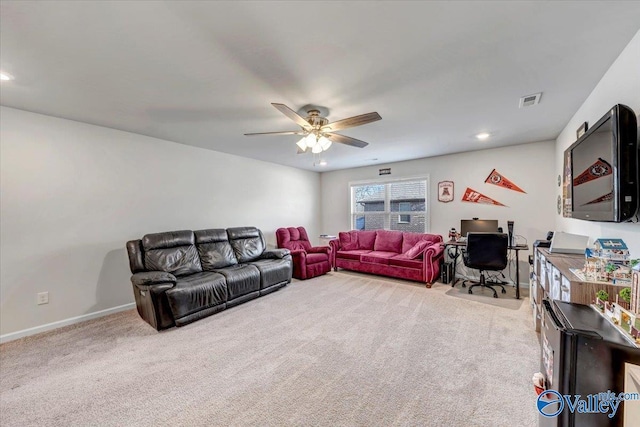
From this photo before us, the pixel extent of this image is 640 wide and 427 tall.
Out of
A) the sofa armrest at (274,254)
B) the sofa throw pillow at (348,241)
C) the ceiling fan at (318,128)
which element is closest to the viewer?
the ceiling fan at (318,128)

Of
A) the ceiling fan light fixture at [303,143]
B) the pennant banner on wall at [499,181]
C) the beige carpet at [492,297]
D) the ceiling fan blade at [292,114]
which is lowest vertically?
the beige carpet at [492,297]

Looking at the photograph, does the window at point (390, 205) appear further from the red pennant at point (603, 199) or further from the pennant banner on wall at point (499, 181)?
the red pennant at point (603, 199)

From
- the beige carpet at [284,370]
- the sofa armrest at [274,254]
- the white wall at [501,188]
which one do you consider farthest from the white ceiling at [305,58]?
the beige carpet at [284,370]

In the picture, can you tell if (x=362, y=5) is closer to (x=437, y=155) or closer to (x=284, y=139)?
(x=284, y=139)

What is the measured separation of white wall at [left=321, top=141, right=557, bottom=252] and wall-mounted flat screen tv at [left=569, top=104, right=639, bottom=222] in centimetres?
250

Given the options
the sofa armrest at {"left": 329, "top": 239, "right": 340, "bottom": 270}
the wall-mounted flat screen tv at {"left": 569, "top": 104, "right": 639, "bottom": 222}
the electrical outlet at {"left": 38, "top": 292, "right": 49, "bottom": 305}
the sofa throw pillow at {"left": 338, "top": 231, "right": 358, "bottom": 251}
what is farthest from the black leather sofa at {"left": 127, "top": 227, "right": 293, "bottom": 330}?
the wall-mounted flat screen tv at {"left": 569, "top": 104, "right": 639, "bottom": 222}

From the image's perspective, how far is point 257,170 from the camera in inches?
212

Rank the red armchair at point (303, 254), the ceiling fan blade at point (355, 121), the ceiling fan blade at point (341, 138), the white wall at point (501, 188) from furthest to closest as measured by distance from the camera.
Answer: the red armchair at point (303, 254)
the white wall at point (501, 188)
the ceiling fan blade at point (341, 138)
the ceiling fan blade at point (355, 121)

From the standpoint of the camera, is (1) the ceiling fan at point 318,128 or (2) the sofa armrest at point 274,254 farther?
(2) the sofa armrest at point 274,254

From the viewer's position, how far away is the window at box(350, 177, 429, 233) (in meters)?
5.50

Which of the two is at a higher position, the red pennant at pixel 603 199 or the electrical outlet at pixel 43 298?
the red pennant at pixel 603 199

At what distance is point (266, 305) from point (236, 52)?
119 inches

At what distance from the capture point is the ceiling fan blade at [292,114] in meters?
2.09

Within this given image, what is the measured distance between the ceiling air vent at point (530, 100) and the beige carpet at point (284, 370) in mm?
2443
